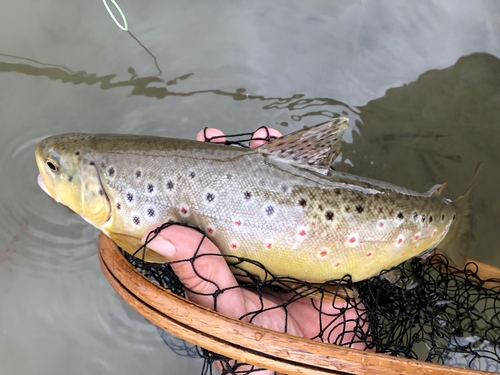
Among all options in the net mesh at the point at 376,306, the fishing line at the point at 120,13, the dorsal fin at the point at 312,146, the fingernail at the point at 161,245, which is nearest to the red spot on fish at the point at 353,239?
the net mesh at the point at 376,306

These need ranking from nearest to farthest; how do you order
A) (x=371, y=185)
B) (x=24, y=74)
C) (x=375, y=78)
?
(x=371, y=185) < (x=24, y=74) < (x=375, y=78)

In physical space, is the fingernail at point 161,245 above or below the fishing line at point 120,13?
below

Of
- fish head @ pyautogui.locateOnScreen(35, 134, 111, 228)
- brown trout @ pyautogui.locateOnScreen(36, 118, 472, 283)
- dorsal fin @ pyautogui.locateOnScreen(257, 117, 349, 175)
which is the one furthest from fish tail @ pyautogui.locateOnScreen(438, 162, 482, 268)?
fish head @ pyautogui.locateOnScreen(35, 134, 111, 228)

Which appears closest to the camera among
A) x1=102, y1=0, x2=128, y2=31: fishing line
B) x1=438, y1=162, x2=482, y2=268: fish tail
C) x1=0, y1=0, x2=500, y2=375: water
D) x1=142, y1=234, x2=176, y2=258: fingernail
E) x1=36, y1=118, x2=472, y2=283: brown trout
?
x1=142, y1=234, x2=176, y2=258: fingernail

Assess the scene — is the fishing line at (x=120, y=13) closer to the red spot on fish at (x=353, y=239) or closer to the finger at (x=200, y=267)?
the finger at (x=200, y=267)

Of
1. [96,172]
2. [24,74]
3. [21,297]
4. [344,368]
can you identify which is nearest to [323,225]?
[344,368]

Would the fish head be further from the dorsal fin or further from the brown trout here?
the dorsal fin

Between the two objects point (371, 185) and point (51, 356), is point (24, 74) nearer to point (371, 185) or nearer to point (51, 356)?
point (51, 356)
